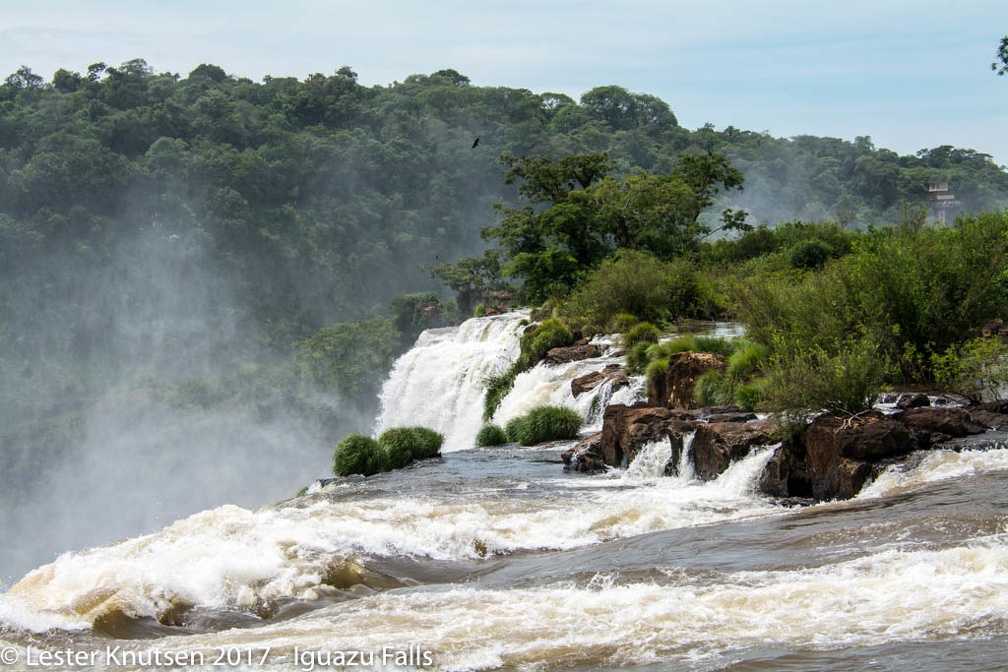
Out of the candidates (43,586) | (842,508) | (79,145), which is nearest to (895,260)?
(842,508)

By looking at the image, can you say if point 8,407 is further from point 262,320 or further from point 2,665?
point 2,665

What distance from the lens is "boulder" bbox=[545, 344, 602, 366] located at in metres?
23.4

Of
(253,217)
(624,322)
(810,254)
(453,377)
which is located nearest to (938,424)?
(624,322)

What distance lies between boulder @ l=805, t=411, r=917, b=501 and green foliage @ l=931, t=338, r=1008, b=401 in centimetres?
245

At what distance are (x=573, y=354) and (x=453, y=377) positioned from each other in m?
5.97

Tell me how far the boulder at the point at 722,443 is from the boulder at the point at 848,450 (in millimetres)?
775

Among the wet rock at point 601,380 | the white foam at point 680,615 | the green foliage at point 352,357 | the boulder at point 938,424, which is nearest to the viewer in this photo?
the white foam at point 680,615

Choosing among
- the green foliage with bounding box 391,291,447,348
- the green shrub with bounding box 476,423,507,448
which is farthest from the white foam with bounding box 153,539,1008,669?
the green foliage with bounding box 391,291,447,348

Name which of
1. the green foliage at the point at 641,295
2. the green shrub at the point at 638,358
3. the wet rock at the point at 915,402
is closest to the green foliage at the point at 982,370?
the wet rock at the point at 915,402

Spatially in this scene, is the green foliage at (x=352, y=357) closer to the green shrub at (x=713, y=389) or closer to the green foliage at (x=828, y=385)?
the green shrub at (x=713, y=389)

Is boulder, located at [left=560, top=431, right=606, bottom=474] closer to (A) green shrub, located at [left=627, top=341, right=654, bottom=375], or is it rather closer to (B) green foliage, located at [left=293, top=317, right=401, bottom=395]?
(A) green shrub, located at [left=627, top=341, right=654, bottom=375]

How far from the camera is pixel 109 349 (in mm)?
64438

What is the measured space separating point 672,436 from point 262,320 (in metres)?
53.7

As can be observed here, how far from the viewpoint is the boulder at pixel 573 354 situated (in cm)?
2338
